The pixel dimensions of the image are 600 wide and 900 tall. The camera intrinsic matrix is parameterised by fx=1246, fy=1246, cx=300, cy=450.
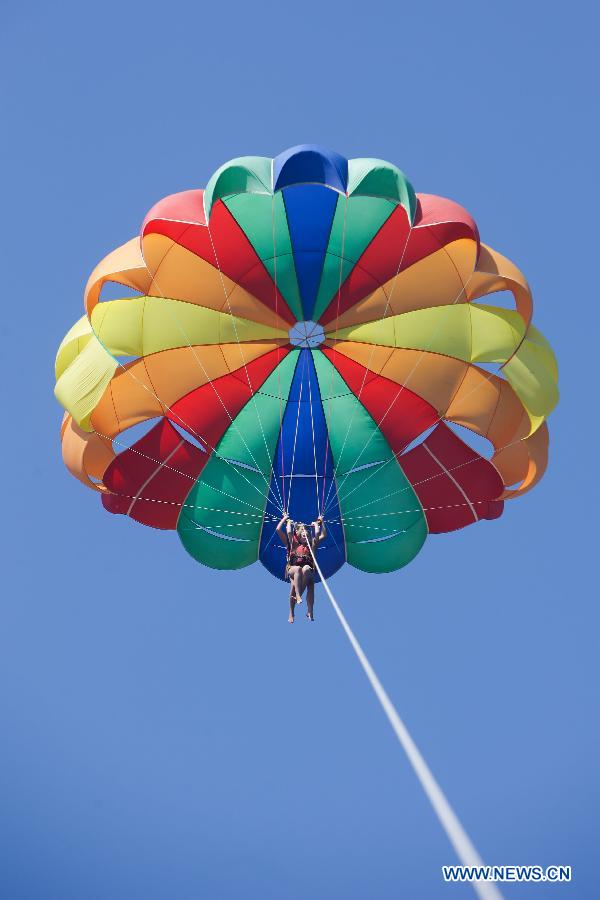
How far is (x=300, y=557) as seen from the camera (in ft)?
43.9

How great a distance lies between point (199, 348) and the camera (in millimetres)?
13797

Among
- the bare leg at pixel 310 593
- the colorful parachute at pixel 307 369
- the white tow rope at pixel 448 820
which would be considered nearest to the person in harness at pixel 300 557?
the bare leg at pixel 310 593

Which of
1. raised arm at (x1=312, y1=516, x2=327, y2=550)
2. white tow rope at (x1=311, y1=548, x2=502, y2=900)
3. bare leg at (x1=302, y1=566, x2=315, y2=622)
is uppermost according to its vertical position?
raised arm at (x1=312, y1=516, x2=327, y2=550)

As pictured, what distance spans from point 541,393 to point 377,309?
6.59 feet

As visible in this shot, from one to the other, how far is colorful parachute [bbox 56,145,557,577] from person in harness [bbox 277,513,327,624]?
630 millimetres

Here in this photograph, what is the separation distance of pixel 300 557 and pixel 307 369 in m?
2.20

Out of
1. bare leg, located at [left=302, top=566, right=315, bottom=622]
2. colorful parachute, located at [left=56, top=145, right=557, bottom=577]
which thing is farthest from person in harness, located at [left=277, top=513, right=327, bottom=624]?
colorful parachute, located at [left=56, top=145, right=557, bottom=577]

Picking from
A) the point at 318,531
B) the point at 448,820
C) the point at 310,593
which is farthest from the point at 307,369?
the point at 448,820

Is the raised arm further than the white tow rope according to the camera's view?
Yes

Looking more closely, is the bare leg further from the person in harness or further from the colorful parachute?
the colorful parachute

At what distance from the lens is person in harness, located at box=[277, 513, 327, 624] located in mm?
13242

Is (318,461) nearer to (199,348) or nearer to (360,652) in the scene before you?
(199,348)

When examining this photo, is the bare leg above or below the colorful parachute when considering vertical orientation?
below

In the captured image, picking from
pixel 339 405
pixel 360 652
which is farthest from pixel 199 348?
pixel 360 652
